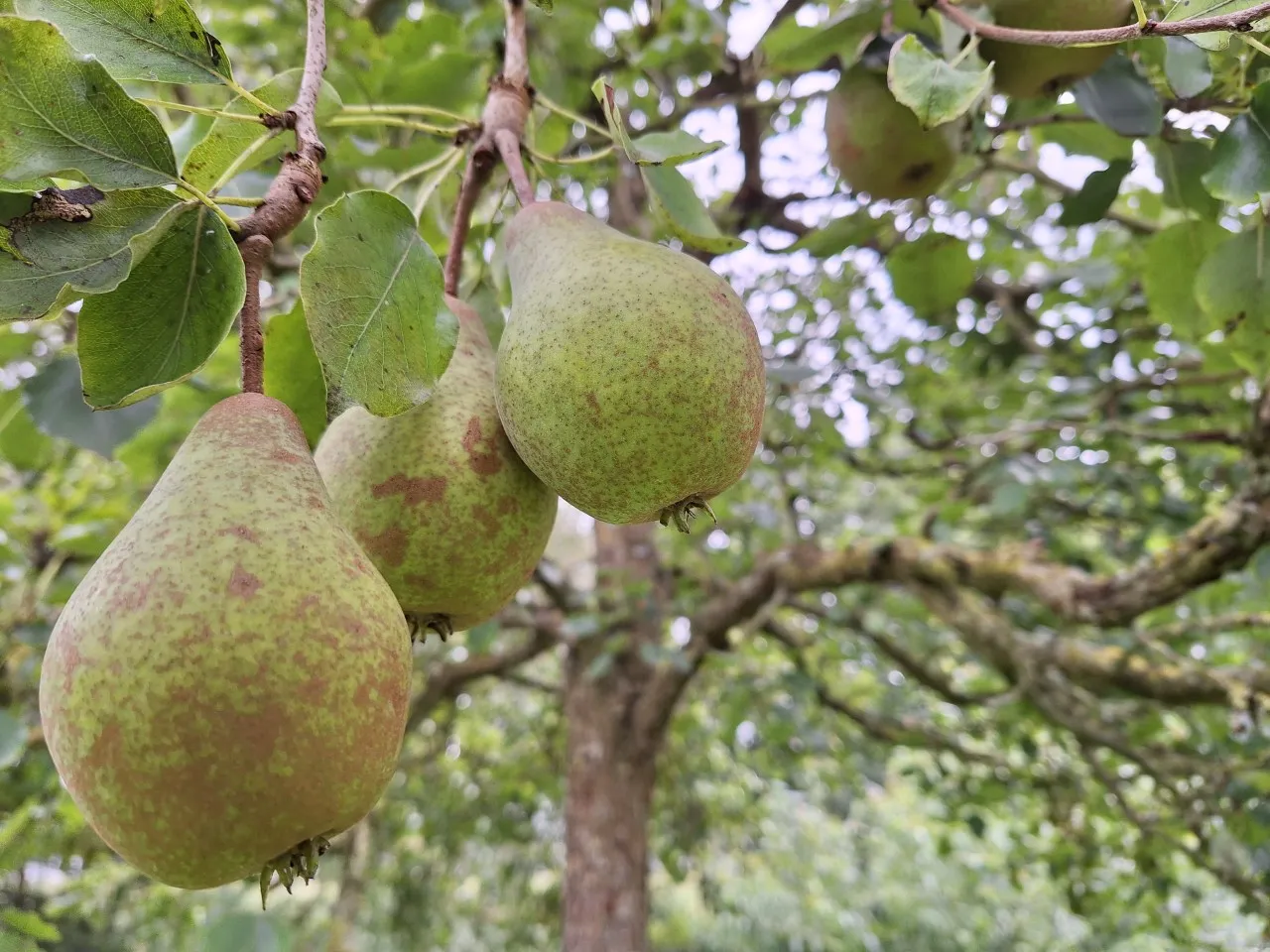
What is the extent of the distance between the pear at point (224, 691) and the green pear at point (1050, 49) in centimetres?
109

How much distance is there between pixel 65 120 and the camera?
740mm

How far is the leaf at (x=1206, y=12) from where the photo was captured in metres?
0.79

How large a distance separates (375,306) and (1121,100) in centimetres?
105

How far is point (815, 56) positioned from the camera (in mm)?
1401

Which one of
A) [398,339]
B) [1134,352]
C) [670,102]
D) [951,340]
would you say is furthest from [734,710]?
[398,339]

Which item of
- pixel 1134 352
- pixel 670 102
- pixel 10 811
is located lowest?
pixel 10 811

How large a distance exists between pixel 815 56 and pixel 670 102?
162 centimetres

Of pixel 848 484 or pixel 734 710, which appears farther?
pixel 848 484

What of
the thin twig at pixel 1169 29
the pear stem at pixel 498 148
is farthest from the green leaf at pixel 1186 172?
the pear stem at pixel 498 148

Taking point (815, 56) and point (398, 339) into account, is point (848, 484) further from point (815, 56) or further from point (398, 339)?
point (398, 339)

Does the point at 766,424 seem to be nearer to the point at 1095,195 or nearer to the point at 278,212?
the point at 1095,195

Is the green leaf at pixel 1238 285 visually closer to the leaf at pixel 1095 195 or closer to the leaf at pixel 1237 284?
the leaf at pixel 1237 284

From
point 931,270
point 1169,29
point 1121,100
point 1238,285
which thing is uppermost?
point 1169,29

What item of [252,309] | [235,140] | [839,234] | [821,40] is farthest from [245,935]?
[821,40]
